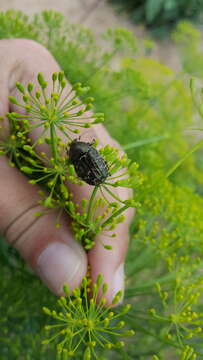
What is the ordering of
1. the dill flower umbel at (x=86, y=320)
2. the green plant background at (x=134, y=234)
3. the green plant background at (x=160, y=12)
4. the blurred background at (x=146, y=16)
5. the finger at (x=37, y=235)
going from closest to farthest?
the dill flower umbel at (x=86, y=320), the finger at (x=37, y=235), the green plant background at (x=134, y=234), the blurred background at (x=146, y=16), the green plant background at (x=160, y=12)

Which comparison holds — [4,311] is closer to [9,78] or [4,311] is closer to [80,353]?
[80,353]

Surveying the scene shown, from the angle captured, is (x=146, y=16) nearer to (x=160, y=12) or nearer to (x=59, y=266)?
(x=160, y=12)

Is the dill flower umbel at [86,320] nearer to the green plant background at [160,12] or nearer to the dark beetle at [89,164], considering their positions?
the dark beetle at [89,164]

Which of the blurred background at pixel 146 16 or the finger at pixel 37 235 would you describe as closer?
the finger at pixel 37 235

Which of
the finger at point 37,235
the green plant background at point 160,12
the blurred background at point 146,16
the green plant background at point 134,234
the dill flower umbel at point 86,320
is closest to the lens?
the dill flower umbel at point 86,320

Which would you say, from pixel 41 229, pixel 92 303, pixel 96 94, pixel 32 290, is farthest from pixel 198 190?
pixel 92 303

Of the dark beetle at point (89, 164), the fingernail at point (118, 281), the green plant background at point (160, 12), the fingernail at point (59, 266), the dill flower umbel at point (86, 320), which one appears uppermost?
the dark beetle at point (89, 164)

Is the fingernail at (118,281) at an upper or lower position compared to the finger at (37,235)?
lower

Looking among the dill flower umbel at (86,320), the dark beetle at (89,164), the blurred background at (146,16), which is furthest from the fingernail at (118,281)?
the blurred background at (146,16)
